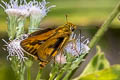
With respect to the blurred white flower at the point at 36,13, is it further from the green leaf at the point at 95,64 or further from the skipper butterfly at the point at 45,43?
the green leaf at the point at 95,64

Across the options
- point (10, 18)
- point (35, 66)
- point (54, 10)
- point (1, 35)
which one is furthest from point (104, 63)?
point (54, 10)

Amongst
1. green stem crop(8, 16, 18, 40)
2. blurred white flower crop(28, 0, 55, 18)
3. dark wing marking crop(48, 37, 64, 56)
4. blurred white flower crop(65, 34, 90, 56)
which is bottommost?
blurred white flower crop(65, 34, 90, 56)

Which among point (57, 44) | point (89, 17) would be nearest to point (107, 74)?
point (57, 44)

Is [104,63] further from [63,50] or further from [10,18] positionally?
[10,18]

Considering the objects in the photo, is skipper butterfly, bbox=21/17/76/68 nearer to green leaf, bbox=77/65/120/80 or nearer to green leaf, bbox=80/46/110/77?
green leaf, bbox=77/65/120/80

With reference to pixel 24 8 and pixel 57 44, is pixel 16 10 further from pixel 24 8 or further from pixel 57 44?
pixel 57 44

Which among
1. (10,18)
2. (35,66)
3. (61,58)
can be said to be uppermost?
(10,18)

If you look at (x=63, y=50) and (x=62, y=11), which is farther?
(x=62, y=11)

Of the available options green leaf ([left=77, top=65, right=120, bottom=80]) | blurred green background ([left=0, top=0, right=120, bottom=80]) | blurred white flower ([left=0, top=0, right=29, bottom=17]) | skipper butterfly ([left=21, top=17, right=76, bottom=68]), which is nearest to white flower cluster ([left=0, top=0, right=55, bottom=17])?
blurred white flower ([left=0, top=0, right=29, bottom=17])
